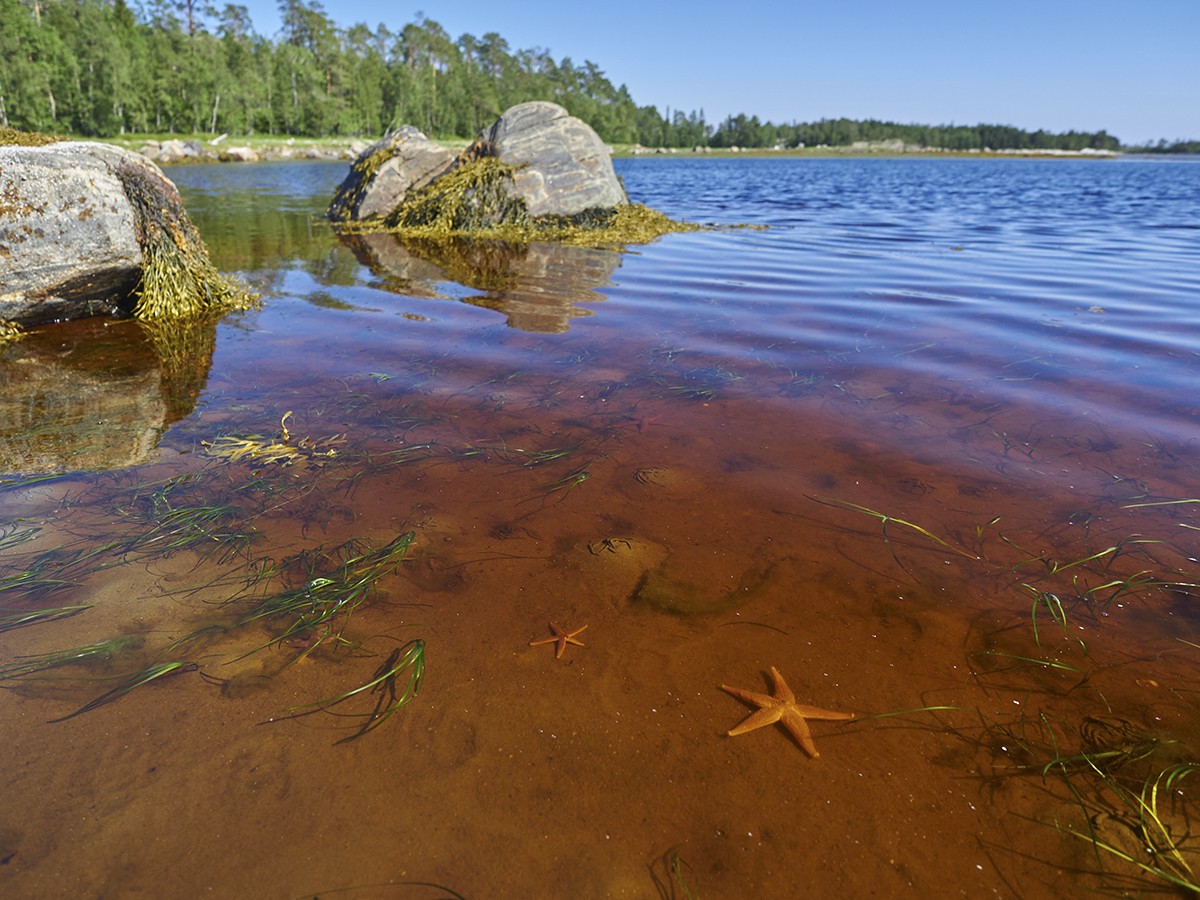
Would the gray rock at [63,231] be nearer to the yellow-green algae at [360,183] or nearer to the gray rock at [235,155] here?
the yellow-green algae at [360,183]

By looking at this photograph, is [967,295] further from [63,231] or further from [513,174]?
[63,231]

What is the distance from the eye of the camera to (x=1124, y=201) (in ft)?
78.5

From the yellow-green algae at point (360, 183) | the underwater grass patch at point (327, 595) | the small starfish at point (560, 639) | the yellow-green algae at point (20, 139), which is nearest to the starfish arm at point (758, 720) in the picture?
the small starfish at point (560, 639)

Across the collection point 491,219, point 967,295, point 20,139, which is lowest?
point 967,295

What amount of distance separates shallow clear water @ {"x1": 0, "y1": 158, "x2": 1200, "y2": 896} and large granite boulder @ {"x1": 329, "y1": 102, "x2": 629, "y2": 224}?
29.2 feet

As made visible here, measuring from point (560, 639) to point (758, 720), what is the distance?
773mm

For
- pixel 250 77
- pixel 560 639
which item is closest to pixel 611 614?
pixel 560 639

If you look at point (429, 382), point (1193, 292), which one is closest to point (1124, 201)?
point (1193, 292)

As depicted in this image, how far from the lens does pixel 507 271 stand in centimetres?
951

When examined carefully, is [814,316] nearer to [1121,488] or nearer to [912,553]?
[1121,488]

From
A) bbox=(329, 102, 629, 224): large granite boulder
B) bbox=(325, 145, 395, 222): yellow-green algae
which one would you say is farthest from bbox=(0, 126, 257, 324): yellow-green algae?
bbox=(325, 145, 395, 222): yellow-green algae

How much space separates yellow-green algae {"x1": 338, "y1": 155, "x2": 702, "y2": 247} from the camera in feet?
42.4

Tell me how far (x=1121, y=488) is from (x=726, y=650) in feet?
8.55

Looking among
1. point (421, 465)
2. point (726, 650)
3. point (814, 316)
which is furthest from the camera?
point (814, 316)
